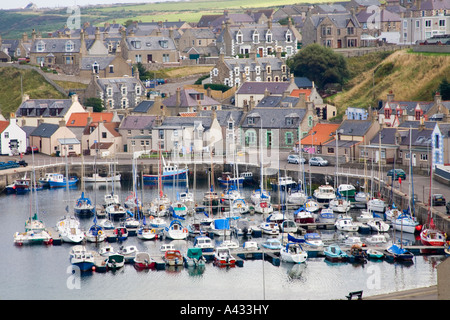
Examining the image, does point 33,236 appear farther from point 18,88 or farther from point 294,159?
point 18,88

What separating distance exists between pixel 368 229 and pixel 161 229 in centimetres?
1229

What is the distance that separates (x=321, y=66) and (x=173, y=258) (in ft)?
165

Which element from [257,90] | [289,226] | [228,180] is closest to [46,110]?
[257,90]

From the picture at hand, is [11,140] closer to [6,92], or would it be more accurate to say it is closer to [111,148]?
[111,148]

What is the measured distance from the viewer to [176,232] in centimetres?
5688

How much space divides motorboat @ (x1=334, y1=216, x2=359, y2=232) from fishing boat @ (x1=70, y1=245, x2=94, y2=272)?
15432mm

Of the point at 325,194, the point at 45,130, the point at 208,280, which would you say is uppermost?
the point at 45,130

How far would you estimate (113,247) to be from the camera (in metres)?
55.2

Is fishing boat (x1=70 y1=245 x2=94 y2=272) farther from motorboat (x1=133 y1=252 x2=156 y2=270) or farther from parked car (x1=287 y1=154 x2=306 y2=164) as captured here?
parked car (x1=287 y1=154 x2=306 y2=164)

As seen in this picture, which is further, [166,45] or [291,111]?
[166,45]

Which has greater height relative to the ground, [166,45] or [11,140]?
[166,45]

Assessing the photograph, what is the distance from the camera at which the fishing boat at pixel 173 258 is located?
50.8m

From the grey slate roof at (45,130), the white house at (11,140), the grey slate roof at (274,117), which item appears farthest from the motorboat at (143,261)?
the white house at (11,140)
